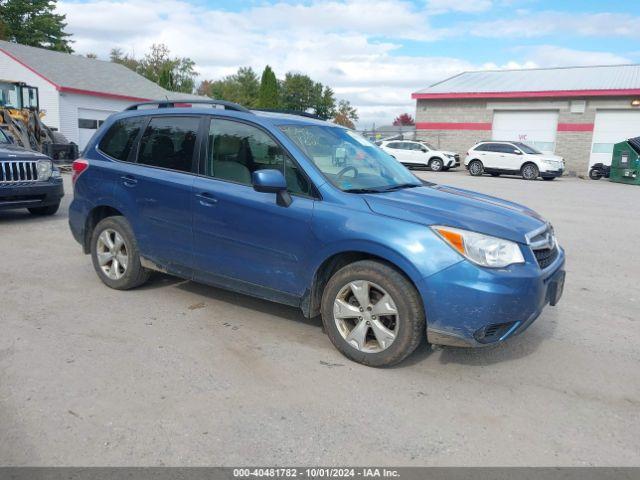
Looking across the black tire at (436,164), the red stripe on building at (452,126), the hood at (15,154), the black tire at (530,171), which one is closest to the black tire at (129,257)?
the hood at (15,154)

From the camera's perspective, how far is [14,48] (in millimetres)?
31719

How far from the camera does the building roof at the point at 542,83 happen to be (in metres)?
29.3

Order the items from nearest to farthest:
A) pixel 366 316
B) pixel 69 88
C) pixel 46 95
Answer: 1. pixel 366 316
2. pixel 69 88
3. pixel 46 95

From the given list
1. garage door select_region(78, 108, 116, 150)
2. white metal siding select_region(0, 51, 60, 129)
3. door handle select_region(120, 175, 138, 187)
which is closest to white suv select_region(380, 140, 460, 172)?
garage door select_region(78, 108, 116, 150)

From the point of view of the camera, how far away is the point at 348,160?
459 centimetres

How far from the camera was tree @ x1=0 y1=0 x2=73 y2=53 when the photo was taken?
4684 cm

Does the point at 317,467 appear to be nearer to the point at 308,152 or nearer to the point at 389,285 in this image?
the point at 389,285

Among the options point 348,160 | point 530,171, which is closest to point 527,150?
point 530,171

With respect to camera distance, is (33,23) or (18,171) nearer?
(18,171)

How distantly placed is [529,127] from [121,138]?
30.3 meters

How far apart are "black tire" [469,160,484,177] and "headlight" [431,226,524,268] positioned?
77.6 ft

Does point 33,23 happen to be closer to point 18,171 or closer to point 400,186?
point 18,171

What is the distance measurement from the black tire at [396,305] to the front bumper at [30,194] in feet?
21.9

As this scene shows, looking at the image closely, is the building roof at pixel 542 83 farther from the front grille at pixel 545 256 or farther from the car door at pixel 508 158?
the front grille at pixel 545 256
